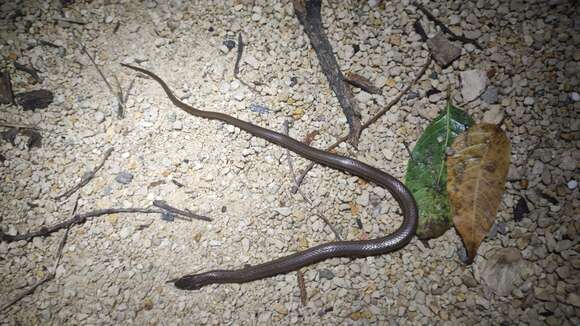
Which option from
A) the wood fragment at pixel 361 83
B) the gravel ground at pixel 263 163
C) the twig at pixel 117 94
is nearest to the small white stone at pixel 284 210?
the gravel ground at pixel 263 163

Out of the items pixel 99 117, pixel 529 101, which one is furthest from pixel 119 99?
pixel 529 101

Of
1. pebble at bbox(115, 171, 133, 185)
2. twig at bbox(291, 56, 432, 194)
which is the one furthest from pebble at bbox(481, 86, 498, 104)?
pebble at bbox(115, 171, 133, 185)

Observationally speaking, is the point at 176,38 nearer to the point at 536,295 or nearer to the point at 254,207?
the point at 254,207

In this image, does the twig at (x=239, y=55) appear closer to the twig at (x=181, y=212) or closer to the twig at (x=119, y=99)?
the twig at (x=119, y=99)

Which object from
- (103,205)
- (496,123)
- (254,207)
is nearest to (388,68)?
(496,123)

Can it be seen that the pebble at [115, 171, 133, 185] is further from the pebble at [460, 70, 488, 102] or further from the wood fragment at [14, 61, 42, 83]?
the pebble at [460, 70, 488, 102]

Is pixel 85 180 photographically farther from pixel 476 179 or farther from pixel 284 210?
pixel 476 179
